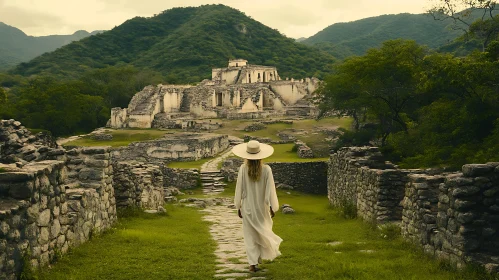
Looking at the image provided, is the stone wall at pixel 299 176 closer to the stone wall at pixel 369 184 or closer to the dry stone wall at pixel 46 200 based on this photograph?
the stone wall at pixel 369 184

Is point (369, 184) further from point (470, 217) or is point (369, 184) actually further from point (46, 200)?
point (46, 200)

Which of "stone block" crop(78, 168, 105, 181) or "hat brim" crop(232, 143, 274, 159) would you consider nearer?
"hat brim" crop(232, 143, 274, 159)

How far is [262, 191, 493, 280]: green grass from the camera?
698 centimetres

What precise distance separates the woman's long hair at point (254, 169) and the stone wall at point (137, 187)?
19.7ft

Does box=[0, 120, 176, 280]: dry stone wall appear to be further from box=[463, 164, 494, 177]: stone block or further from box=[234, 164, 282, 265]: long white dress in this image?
box=[463, 164, 494, 177]: stone block

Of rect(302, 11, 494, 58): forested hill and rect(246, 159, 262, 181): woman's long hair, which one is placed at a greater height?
rect(302, 11, 494, 58): forested hill

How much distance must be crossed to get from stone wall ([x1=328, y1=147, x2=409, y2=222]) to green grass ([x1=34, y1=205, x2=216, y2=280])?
12.8 ft

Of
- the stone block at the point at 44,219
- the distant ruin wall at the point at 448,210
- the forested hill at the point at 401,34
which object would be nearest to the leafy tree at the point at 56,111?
the distant ruin wall at the point at 448,210

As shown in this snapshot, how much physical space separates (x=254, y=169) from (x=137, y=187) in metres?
7.03

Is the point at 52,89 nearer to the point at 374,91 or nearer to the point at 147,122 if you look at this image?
the point at 147,122

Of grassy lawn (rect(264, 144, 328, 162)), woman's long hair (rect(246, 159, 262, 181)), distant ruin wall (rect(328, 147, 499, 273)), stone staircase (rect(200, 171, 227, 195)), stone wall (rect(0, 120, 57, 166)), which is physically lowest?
stone staircase (rect(200, 171, 227, 195))

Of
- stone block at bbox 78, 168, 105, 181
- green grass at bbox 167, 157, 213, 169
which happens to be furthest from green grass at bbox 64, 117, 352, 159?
stone block at bbox 78, 168, 105, 181

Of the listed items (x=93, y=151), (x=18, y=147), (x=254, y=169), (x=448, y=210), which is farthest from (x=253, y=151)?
(x=18, y=147)

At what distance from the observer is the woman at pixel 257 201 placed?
25.8ft
